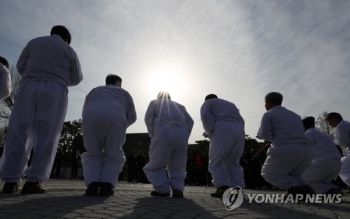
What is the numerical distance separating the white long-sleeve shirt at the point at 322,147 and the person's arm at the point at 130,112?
394 cm

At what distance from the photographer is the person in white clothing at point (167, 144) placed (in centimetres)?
471

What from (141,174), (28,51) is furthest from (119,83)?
(141,174)

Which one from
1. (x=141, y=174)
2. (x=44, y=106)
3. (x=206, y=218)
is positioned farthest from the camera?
(x=141, y=174)

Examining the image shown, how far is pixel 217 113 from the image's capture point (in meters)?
5.64

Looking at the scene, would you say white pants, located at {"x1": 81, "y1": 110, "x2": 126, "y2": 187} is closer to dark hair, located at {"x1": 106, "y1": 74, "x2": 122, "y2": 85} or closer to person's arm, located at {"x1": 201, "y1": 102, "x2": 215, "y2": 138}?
dark hair, located at {"x1": 106, "y1": 74, "x2": 122, "y2": 85}

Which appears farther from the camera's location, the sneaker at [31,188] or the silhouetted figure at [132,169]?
the silhouetted figure at [132,169]

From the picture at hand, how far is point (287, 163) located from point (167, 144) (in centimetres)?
210

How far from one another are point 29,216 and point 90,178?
1.99 metres

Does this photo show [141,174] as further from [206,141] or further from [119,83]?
[119,83]

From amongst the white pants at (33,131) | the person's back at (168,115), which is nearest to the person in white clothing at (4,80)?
the white pants at (33,131)

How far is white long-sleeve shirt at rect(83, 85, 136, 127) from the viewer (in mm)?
4367

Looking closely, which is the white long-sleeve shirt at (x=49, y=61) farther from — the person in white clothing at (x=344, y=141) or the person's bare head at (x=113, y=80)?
the person in white clothing at (x=344, y=141)

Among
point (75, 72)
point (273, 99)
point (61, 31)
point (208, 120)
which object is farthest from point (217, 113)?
point (61, 31)

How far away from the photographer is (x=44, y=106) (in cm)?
380
